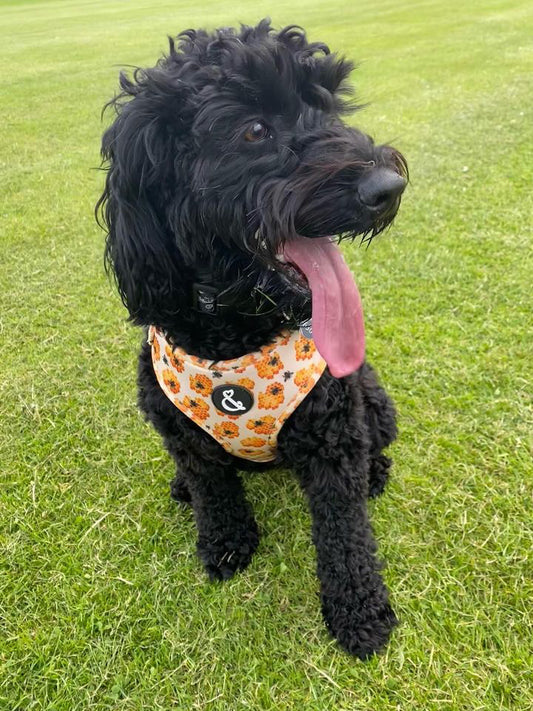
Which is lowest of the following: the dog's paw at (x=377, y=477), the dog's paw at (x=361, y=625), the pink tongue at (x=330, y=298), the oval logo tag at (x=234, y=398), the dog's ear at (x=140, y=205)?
the dog's paw at (x=361, y=625)

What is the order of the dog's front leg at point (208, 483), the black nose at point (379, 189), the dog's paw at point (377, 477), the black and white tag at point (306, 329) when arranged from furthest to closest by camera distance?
the dog's paw at point (377, 477) < the dog's front leg at point (208, 483) < the black and white tag at point (306, 329) < the black nose at point (379, 189)

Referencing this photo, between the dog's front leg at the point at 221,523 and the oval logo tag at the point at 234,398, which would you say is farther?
the dog's front leg at the point at 221,523

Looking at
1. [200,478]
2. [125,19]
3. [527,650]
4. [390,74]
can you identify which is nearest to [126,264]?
[200,478]

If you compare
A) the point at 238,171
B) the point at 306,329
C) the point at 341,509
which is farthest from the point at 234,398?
the point at 238,171

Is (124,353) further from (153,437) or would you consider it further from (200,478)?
(200,478)

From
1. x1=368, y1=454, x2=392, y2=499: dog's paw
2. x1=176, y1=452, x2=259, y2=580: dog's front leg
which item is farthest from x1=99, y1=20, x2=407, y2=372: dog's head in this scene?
x1=368, y1=454, x2=392, y2=499: dog's paw

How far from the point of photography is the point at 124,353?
3590 mm

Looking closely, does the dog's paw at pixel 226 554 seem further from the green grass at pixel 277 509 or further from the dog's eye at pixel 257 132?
the dog's eye at pixel 257 132

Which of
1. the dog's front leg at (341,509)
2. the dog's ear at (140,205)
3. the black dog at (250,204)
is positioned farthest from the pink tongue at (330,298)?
the dog's ear at (140,205)

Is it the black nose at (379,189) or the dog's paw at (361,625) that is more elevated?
the black nose at (379,189)

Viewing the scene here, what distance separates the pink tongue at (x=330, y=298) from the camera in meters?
1.62

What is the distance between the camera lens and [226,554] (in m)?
2.33

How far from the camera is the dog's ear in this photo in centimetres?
154

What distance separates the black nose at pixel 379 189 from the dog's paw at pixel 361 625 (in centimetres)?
153
